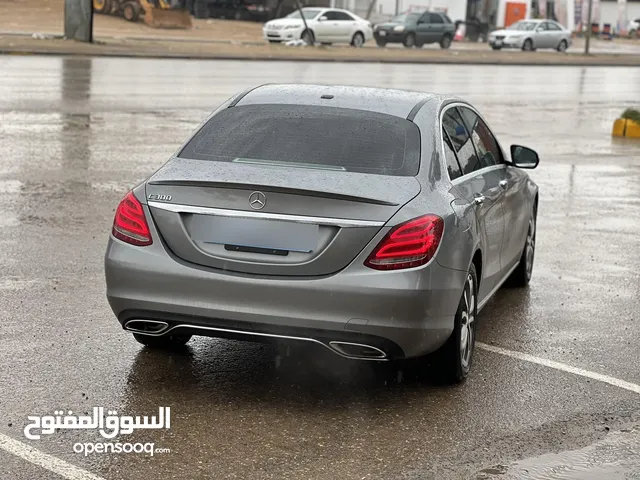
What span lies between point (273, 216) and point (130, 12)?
171 feet

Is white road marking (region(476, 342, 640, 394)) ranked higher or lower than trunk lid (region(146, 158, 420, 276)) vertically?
lower

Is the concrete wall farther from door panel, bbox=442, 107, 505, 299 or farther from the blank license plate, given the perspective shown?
the blank license plate

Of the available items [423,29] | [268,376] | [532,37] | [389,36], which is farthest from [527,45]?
[268,376]

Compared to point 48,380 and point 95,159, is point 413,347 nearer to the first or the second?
point 48,380

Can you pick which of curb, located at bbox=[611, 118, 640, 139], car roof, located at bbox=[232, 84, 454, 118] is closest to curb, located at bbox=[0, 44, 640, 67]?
curb, located at bbox=[611, 118, 640, 139]

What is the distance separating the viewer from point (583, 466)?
16.5 ft

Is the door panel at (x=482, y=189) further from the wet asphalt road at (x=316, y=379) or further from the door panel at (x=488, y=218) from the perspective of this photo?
the wet asphalt road at (x=316, y=379)

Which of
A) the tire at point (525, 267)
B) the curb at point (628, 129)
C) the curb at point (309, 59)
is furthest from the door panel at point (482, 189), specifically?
the curb at point (309, 59)

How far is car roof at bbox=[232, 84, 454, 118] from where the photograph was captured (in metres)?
6.52

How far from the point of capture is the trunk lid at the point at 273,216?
18.0 ft

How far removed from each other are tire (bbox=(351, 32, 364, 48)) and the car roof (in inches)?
1663

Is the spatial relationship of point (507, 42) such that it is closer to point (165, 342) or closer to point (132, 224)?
point (165, 342)

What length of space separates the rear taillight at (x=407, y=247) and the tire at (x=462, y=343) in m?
0.49

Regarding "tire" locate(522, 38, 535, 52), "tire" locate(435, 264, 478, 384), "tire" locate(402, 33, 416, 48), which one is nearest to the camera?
"tire" locate(435, 264, 478, 384)
